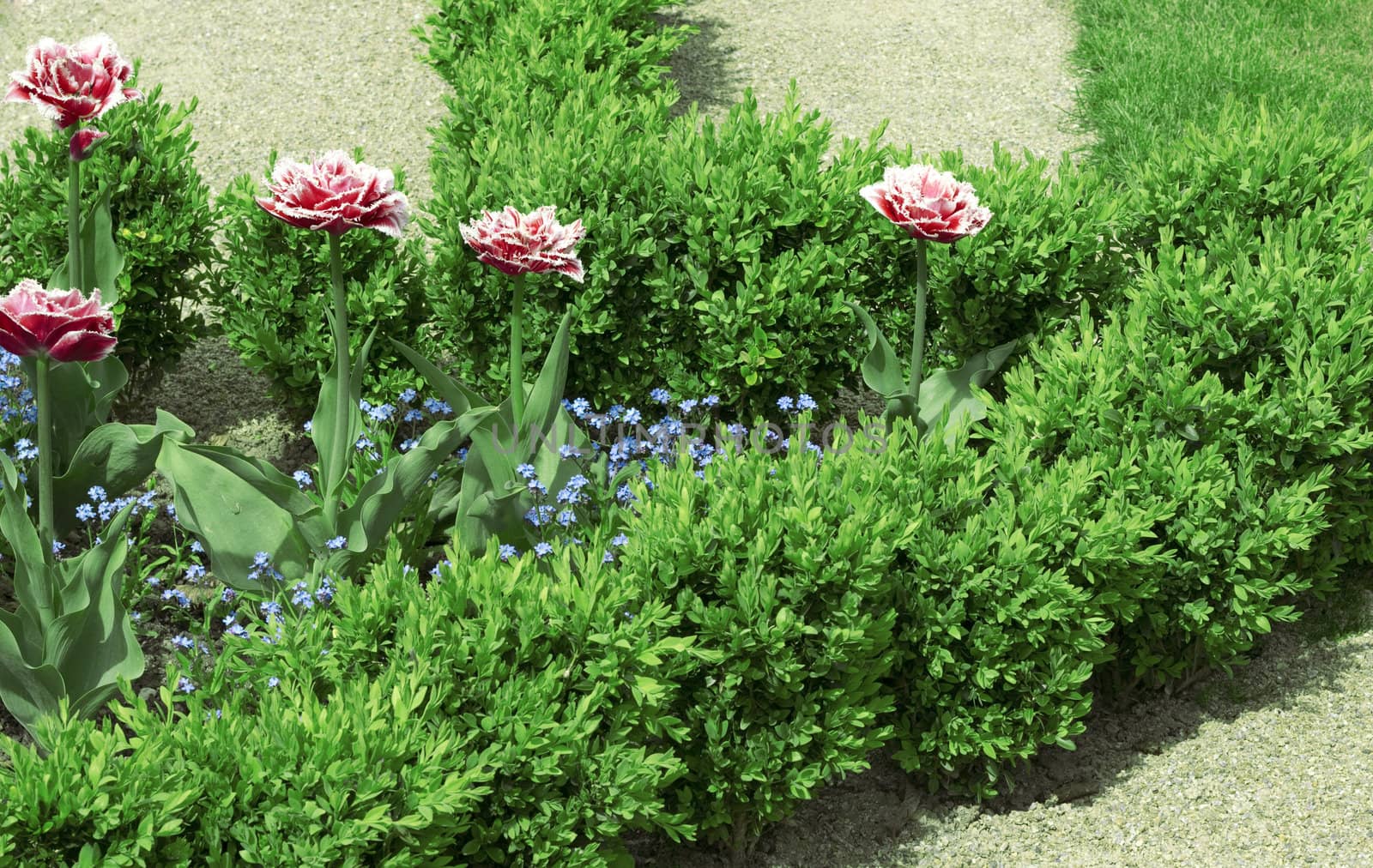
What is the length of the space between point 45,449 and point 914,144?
19.1ft

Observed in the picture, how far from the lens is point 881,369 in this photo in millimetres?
4871

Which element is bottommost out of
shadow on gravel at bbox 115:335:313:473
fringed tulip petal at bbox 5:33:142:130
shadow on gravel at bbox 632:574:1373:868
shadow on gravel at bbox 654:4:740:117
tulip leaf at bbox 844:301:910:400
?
shadow on gravel at bbox 632:574:1373:868

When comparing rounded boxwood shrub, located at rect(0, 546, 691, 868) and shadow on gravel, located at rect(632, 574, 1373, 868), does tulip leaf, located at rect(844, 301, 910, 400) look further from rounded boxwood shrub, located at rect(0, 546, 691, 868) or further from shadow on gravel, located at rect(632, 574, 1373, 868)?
rounded boxwood shrub, located at rect(0, 546, 691, 868)

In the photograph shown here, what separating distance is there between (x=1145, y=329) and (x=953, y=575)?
132 centimetres

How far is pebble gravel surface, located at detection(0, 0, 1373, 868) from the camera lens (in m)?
4.01

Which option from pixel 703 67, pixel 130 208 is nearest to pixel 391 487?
pixel 130 208

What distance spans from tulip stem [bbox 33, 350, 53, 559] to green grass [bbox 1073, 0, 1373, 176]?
19.0 ft

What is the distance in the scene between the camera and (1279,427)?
171 inches

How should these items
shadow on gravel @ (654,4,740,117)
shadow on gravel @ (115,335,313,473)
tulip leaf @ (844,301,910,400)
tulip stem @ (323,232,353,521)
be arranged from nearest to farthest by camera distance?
tulip stem @ (323,232,353,521) < tulip leaf @ (844,301,910,400) < shadow on gravel @ (115,335,313,473) < shadow on gravel @ (654,4,740,117)

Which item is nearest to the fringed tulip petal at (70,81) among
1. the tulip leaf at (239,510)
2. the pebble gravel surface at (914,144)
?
the tulip leaf at (239,510)

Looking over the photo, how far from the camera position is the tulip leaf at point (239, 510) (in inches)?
159

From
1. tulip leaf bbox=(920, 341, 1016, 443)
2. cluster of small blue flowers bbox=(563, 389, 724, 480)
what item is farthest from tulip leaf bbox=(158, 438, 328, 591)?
tulip leaf bbox=(920, 341, 1016, 443)

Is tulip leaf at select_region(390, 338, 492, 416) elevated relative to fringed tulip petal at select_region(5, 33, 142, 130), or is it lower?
lower

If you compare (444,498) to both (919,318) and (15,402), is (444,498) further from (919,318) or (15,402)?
(919,318)
